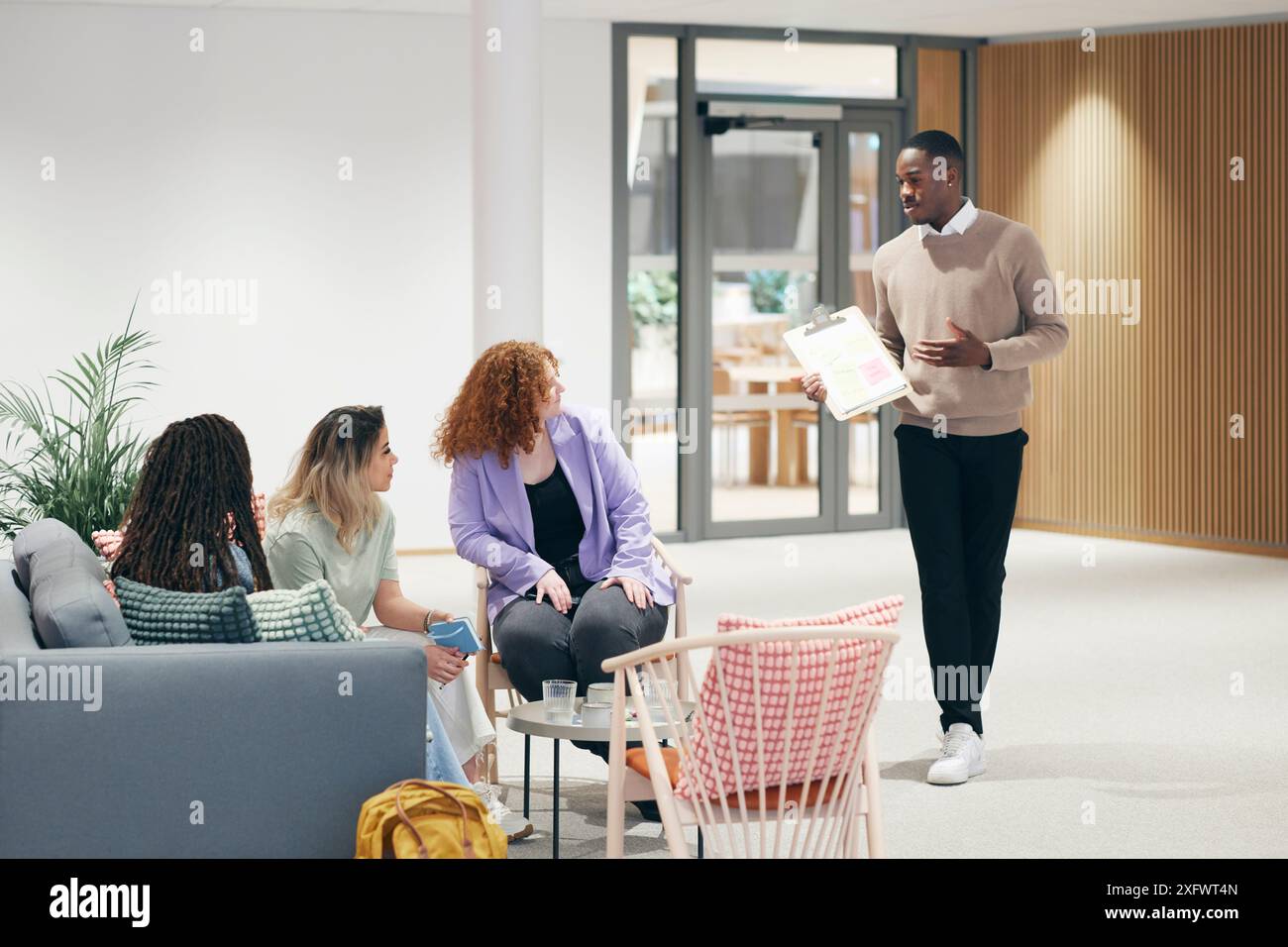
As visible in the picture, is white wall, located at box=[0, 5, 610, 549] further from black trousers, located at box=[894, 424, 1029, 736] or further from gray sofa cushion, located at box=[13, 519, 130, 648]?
gray sofa cushion, located at box=[13, 519, 130, 648]

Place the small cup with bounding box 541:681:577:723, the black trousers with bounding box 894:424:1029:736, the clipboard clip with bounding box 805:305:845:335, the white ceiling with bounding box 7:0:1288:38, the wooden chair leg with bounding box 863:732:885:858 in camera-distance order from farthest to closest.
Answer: the white ceiling with bounding box 7:0:1288:38 → the black trousers with bounding box 894:424:1029:736 → the clipboard clip with bounding box 805:305:845:335 → the small cup with bounding box 541:681:577:723 → the wooden chair leg with bounding box 863:732:885:858

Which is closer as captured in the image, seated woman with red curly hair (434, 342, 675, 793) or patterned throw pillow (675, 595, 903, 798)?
patterned throw pillow (675, 595, 903, 798)

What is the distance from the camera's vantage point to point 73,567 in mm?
3678

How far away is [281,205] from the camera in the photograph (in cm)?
945

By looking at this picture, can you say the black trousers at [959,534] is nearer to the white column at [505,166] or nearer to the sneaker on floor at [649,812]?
the sneaker on floor at [649,812]

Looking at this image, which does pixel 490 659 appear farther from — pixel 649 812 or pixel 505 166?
pixel 505 166

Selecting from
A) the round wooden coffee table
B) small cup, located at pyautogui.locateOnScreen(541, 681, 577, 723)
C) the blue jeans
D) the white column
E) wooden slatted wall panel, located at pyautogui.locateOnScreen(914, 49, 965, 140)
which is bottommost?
the blue jeans

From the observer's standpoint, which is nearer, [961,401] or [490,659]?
[490,659]

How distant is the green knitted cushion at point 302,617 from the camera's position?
3.35 metres

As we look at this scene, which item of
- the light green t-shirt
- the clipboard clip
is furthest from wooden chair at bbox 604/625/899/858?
the clipboard clip

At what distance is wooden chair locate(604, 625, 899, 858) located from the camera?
3.04 m

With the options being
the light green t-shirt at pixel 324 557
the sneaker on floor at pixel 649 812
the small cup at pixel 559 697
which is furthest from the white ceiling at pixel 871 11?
the small cup at pixel 559 697

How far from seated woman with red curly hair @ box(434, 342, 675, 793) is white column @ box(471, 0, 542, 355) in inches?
82.8

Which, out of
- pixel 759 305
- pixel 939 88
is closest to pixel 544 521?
pixel 759 305
